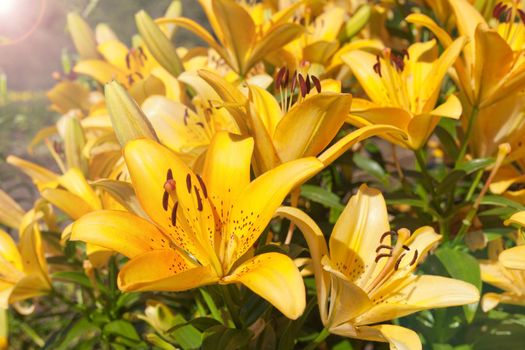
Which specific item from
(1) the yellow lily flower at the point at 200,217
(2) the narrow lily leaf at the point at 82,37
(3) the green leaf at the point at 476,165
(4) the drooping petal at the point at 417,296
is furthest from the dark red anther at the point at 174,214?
(2) the narrow lily leaf at the point at 82,37

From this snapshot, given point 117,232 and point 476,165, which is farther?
point 476,165

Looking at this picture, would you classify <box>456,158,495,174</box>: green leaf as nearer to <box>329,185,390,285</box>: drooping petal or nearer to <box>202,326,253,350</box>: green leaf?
<box>329,185,390,285</box>: drooping petal

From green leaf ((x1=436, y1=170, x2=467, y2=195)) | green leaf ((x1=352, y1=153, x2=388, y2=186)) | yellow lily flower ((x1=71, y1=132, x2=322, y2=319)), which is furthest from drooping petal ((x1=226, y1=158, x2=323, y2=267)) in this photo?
green leaf ((x1=352, y1=153, x2=388, y2=186))

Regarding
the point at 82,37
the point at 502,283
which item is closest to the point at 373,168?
the point at 502,283

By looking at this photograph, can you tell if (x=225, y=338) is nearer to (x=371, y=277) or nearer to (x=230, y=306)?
(x=230, y=306)

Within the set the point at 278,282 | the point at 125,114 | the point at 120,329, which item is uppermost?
the point at 125,114

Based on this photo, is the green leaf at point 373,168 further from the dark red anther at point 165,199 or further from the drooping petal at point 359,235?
the dark red anther at point 165,199

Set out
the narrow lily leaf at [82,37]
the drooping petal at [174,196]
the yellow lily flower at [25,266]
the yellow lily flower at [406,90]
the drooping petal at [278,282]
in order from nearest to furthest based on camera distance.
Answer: the drooping petal at [278,282] < the drooping petal at [174,196] < the yellow lily flower at [406,90] < the yellow lily flower at [25,266] < the narrow lily leaf at [82,37]
